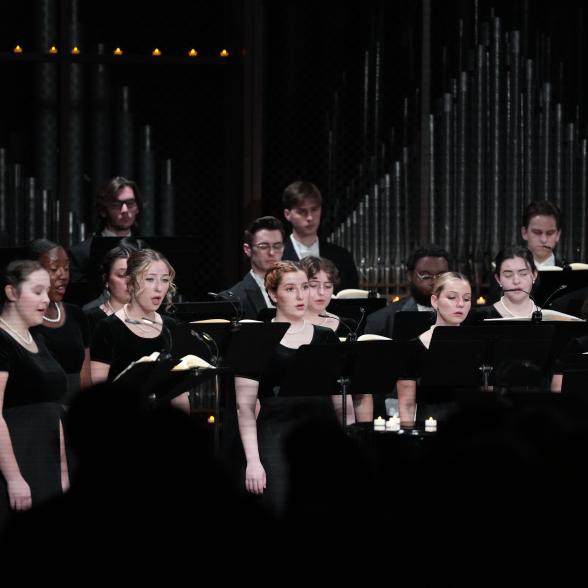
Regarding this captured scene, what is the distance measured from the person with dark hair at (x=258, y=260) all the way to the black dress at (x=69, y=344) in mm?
1079

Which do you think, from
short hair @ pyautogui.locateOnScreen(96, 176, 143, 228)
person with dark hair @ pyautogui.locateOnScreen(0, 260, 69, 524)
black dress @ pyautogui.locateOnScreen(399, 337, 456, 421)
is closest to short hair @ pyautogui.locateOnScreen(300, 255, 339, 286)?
black dress @ pyautogui.locateOnScreen(399, 337, 456, 421)

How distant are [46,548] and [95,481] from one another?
114mm

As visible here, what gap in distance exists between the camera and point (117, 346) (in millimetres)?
4691

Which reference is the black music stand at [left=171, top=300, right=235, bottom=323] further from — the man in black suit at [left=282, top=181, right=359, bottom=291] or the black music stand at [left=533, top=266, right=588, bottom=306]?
the black music stand at [left=533, top=266, right=588, bottom=306]

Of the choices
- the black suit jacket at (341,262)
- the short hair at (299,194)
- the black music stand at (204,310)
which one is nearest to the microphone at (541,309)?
the black suit jacket at (341,262)

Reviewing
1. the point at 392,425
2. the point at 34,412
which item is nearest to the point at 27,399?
the point at 34,412

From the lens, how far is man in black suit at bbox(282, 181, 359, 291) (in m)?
6.51

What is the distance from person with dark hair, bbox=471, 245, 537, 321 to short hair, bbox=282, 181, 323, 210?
1.16 m

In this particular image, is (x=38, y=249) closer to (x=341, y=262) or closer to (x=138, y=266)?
(x=138, y=266)

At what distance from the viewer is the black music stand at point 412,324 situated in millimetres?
5461

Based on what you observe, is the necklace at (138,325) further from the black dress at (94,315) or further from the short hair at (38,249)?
the short hair at (38,249)

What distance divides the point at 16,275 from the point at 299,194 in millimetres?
2324

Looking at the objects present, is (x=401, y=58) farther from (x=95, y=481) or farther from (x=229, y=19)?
(x=95, y=481)

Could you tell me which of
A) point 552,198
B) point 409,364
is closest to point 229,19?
point 552,198
